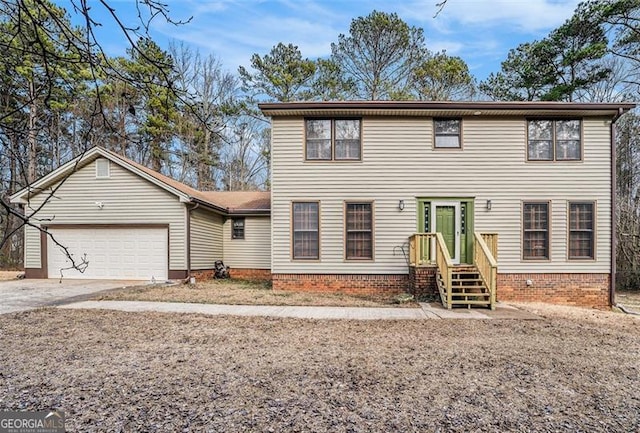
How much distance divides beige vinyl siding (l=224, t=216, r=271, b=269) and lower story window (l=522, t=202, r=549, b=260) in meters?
8.45

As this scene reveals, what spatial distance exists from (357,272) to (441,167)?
369 cm

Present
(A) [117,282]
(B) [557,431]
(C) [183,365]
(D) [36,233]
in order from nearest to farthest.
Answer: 1. (B) [557,431]
2. (C) [183,365]
3. (A) [117,282]
4. (D) [36,233]

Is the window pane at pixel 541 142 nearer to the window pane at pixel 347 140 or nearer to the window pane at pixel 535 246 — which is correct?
the window pane at pixel 535 246

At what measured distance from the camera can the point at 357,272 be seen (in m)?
10.1

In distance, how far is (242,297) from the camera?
29.7 ft

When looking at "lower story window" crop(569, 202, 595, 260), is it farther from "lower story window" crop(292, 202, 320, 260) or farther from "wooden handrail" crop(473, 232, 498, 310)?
"lower story window" crop(292, 202, 320, 260)

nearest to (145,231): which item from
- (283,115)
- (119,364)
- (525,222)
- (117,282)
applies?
(117,282)

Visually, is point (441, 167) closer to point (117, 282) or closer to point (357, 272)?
point (357, 272)

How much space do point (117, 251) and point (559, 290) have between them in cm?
1340

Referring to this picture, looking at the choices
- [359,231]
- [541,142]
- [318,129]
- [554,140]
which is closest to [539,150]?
[541,142]

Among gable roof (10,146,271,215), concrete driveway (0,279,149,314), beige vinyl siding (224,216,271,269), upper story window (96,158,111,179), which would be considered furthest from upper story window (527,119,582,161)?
upper story window (96,158,111,179)

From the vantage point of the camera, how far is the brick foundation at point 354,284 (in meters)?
10.0

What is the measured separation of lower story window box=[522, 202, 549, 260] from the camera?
991 cm

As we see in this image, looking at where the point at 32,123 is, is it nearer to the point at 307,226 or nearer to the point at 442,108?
the point at 307,226
